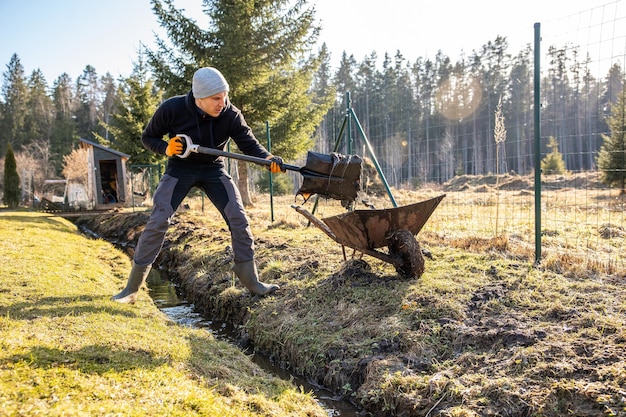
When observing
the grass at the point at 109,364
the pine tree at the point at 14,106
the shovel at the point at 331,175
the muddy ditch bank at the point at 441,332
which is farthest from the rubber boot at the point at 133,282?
the pine tree at the point at 14,106

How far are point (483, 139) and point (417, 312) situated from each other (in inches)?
1795

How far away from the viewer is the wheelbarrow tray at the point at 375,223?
460cm

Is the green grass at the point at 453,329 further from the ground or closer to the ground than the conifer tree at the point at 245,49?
closer to the ground

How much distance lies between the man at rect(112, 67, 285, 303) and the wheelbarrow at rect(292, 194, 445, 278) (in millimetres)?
903

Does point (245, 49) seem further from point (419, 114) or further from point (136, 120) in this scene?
point (419, 114)

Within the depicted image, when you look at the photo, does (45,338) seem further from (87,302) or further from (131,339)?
(87,302)

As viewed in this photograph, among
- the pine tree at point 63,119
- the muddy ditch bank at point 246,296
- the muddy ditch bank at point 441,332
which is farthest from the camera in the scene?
the pine tree at point 63,119

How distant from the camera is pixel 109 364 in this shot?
2812mm

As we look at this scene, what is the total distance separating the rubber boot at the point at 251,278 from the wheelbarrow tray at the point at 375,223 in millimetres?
915

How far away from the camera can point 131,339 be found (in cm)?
339

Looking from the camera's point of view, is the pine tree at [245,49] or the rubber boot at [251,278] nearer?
the rubber boot at [251,278]

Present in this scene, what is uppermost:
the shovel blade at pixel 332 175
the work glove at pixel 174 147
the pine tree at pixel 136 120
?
the pine tree at pixel 136 120

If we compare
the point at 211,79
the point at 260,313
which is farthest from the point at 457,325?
the point at 211,79

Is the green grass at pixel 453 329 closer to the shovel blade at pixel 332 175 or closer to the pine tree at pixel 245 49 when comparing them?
the shovel blade at pixel 332 175
